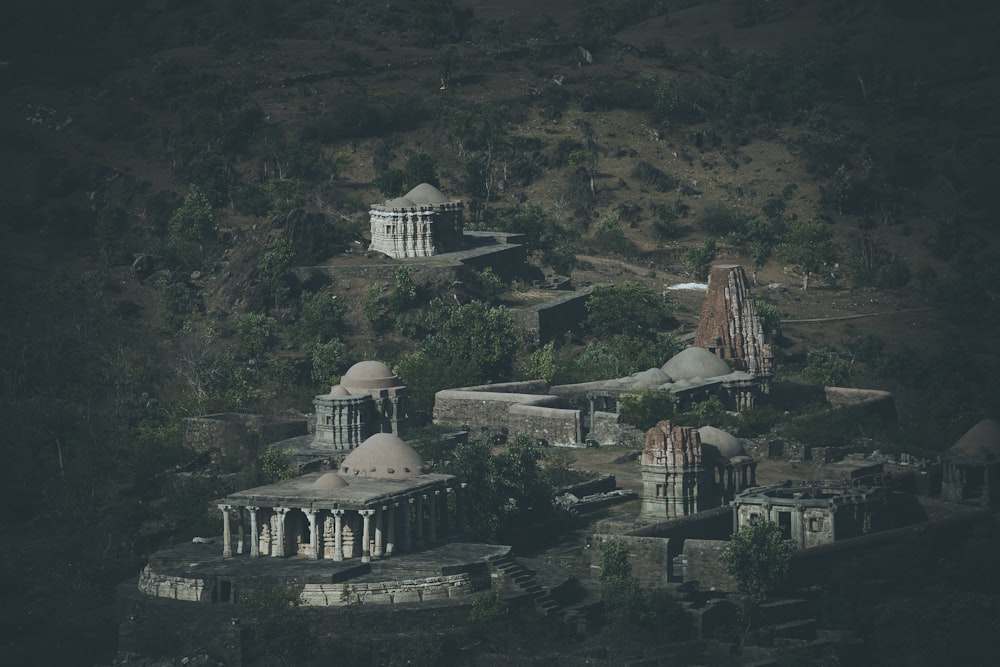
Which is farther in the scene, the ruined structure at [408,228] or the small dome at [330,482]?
the ruined structure at [408,228]

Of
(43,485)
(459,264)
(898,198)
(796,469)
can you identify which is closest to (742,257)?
(898,198)

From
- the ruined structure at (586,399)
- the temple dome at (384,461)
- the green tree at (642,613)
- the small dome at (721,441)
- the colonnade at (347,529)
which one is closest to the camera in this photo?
the green tree at (642,613)

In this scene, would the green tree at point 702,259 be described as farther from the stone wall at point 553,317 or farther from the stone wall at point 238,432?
the stone wall at point 238,432

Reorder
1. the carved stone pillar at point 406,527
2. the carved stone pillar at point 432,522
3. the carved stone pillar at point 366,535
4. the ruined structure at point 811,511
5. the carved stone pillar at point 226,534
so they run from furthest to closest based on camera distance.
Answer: the ruined structure at point 811,511 < the carved stone pillar at point 432,522 < the carved stone pillar at point 226,534 < the carved stone pillar at point 406,527 < the carved stone pillar at point 366,535

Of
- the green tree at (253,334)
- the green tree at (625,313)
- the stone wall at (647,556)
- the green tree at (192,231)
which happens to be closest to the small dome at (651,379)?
the green tree at (625,313)

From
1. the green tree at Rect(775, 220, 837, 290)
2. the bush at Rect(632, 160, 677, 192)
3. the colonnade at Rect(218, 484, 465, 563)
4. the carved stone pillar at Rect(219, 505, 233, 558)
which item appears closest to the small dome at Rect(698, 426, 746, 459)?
the colonnade at Rect(218, 484, 465, 563)

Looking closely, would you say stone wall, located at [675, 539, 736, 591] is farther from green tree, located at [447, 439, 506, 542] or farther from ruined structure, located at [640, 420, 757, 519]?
green tree, located at [447, 439, 506, 542]

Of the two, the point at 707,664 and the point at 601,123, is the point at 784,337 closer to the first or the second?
the point at 601,123
